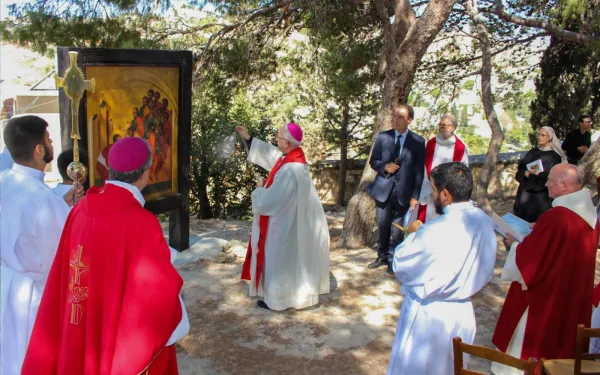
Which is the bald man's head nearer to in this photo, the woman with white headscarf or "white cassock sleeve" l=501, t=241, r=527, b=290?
"white cassock sleeve" l=501, t=241, r=527, b=290

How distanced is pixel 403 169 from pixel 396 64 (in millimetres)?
1861

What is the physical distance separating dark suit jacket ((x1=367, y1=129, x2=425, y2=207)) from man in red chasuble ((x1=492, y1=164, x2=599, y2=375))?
2.26m

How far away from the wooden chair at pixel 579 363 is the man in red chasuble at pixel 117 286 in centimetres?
212

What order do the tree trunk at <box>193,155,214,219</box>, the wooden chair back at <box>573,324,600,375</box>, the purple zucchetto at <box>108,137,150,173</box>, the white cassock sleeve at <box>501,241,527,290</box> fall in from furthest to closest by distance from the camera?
the tree trunk at <box>193,155,214,219</box> < the white cassock sleeve at <box>501,241,527,290</box> < the wooden chair back at <box>573,324,600,375</box> < the purple zucchetto at <box>108,137,150,173</box>

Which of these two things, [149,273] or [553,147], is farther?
[553,147]

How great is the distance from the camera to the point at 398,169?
259 inches

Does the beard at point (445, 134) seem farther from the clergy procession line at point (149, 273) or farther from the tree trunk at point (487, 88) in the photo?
the clergy procession line at point (149, 273)

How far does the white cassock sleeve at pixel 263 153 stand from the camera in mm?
6172

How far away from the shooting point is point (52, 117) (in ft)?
71.1

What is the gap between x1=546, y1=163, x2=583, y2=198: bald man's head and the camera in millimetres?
3900

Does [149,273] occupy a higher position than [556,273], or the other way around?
[149,273]

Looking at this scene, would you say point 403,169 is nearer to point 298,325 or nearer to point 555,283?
point 298,325

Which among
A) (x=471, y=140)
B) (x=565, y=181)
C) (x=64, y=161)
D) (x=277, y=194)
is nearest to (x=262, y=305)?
(x=277, y=194)

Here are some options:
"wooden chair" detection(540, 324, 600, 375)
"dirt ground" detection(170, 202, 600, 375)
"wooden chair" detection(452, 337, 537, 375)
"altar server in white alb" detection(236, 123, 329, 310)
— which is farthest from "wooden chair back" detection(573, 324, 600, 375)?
→ "altar server in white alb" detection(236, 123, 329, 310)
